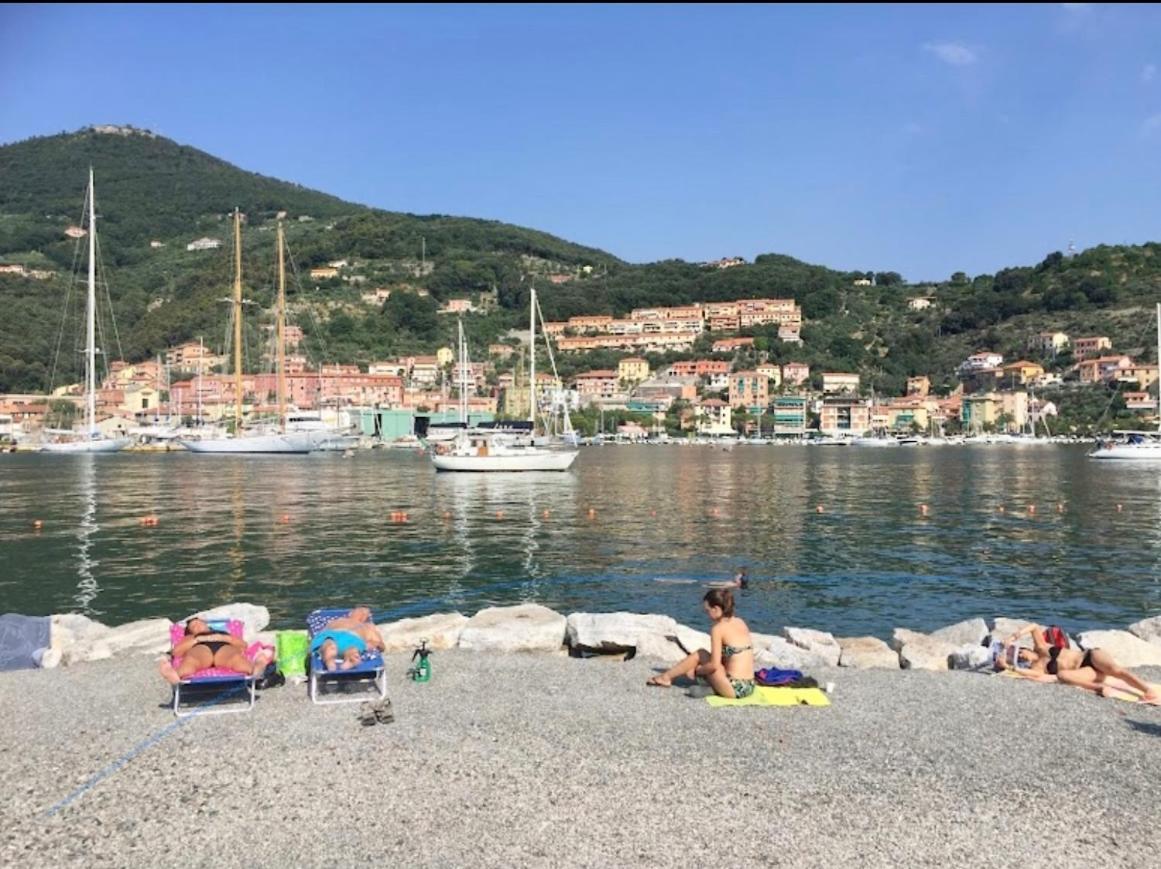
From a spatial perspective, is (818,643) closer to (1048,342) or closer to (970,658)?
(970,658)

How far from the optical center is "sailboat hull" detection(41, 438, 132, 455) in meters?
82.7

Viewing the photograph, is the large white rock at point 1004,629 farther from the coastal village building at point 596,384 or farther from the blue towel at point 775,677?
the coastal village building at point 596,384

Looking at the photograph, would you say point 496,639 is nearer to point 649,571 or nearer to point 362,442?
point 649,571

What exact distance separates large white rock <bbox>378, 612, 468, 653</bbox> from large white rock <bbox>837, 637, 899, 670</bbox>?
3615 millimetres

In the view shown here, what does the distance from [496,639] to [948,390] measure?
187 m

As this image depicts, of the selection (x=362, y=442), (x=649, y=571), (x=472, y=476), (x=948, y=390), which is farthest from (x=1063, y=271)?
(x=649, y=571)

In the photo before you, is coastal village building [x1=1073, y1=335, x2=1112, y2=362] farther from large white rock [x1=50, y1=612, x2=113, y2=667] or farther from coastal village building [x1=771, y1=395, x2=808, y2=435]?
large white rock [x1=50, y1=612, x2=113, y2=667]

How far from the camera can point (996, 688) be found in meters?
7.44

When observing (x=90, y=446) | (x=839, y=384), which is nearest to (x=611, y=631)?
(x=90, y=446)

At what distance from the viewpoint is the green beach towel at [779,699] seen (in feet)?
22.6

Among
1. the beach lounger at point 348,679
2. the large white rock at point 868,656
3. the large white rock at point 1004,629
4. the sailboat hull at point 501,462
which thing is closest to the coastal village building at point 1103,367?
the sailboat hull at point 501,462

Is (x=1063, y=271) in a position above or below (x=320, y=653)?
above

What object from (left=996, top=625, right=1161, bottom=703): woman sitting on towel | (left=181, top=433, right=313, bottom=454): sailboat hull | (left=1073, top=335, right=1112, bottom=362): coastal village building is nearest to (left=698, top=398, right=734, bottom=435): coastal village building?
(left=1073, top=335, right=1112, bottom=362): coastal village building

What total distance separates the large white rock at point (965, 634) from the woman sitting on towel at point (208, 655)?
6561mm
